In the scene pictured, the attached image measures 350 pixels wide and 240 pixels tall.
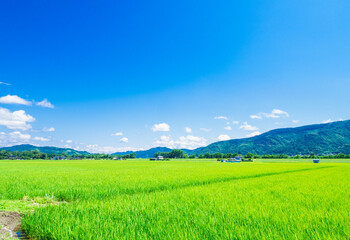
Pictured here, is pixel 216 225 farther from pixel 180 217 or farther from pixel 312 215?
pixel 312 215

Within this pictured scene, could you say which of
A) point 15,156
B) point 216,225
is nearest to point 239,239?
point 216,225

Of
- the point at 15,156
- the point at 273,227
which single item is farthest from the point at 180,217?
the point at 15,156

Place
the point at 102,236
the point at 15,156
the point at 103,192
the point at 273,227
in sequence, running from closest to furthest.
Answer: the point at 102,236, the point at 273,227, the point at 103,192, the point at 15,156

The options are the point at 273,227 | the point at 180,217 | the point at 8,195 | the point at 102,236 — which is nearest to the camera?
the point at 102,236

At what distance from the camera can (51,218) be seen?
4480 mm

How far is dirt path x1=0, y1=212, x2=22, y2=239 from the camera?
12.8 feet

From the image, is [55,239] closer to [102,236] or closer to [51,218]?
[102,236]

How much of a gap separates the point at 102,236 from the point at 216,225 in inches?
81.8

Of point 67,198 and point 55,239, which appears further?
point 67,198

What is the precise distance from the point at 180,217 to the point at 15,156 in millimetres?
206020

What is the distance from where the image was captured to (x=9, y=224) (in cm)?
463

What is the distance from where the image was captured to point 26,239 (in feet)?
12.7

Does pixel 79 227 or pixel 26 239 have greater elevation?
pixel 79 227

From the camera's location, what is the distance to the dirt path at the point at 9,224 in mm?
3917
